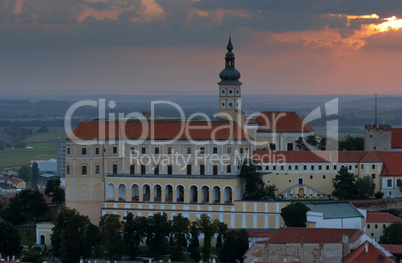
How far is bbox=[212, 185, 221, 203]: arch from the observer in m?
93.4

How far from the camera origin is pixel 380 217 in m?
84.0

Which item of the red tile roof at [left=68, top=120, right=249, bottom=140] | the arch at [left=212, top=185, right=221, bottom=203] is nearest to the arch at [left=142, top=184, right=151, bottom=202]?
the red tile roof at [left=68, top=120, right=249, bottom=140]

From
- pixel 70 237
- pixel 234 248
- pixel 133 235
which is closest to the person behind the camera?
pixel 234 248

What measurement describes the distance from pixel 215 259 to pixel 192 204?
13.7 metres

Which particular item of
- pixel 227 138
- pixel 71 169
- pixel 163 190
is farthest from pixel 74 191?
pixel 227 138

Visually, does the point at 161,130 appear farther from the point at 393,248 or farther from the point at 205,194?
the point at 393,248

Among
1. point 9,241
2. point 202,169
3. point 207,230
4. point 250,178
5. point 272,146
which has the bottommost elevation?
point 9,241

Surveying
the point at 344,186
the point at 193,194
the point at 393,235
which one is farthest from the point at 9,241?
the point at 393,235

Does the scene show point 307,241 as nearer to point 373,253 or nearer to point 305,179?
point 373,253

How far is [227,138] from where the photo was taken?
9431 cm

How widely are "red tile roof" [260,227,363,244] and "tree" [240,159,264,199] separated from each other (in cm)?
1797

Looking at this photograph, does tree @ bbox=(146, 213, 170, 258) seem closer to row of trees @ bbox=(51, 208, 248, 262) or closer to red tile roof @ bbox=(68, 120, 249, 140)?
row of trees @ bbox=(51, 208, 248, 262)

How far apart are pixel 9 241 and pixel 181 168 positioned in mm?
21573

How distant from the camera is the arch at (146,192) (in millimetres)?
95375
